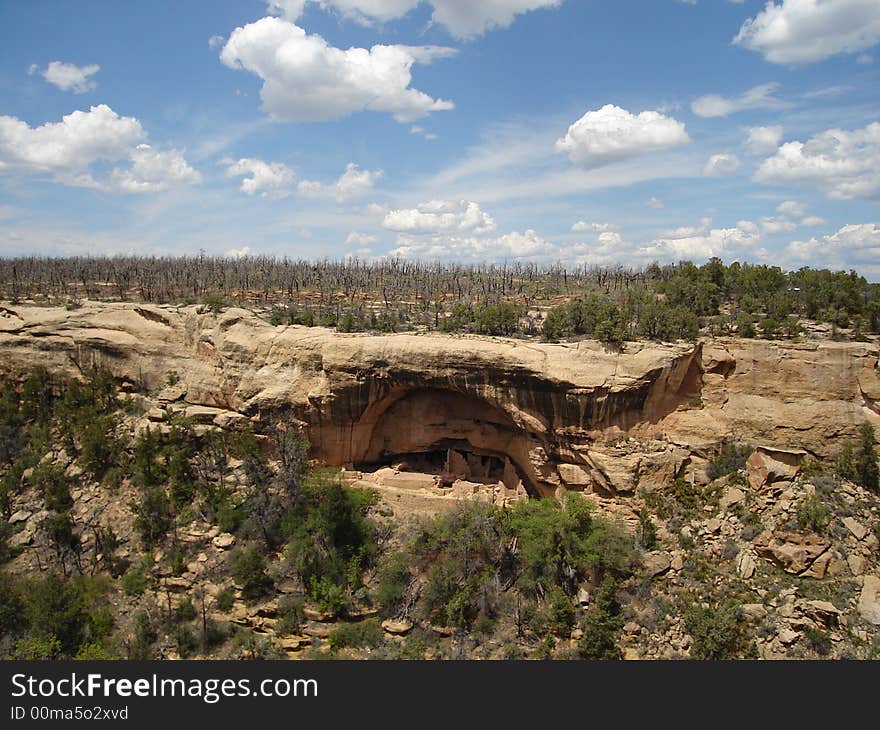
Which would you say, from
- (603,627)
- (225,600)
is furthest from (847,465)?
(225,600)

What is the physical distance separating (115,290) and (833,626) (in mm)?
42106

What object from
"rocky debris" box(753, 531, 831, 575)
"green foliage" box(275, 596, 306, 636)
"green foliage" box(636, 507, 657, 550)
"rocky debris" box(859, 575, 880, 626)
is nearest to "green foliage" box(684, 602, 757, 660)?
"rocky debris" box(753, 531, 831, 575)

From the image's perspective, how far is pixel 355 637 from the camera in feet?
55.9

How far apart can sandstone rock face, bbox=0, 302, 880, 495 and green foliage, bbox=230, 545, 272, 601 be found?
18.0 ft

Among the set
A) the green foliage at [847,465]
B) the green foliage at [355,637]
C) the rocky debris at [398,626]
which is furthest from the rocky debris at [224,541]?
the green foliage at [847,465]

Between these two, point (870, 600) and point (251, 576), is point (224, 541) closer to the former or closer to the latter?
point (251, 576)

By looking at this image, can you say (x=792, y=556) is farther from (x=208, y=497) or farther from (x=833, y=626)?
(x=208, y=497)

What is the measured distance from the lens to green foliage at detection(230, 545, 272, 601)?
18672 millimetres

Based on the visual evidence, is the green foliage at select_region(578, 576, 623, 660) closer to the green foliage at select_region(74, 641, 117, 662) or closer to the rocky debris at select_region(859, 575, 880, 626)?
the rocky debris at select_region(859, 575, 880, 626)

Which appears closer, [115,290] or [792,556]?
[792,556]

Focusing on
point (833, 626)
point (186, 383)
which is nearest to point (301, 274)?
point (186, 383)

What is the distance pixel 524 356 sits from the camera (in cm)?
1995

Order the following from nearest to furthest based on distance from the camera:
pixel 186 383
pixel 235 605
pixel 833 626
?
pixel 833 626, pixel 235 605, pixel 186 383

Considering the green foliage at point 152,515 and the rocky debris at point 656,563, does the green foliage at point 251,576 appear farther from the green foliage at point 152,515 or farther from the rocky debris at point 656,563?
the rocky debris at point 656,563
